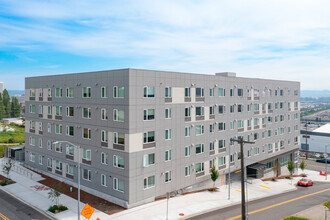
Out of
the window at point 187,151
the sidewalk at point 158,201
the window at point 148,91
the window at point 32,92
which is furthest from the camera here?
the window at point 32,92

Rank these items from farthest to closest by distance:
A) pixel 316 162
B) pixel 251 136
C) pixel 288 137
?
pixel 316 162, pixel 288 137, pixel 251 136

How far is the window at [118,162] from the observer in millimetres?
29781

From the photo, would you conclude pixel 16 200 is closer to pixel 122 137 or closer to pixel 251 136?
pixel 122 137

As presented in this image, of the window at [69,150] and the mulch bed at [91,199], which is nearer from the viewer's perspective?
the mulch bed at [91,199]

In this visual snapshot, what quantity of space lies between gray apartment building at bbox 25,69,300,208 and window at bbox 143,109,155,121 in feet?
0.40

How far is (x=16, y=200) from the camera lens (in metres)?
31.4

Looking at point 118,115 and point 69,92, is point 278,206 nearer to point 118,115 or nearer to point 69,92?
point 118,115

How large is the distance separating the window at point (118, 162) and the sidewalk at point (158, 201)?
16.2 ft

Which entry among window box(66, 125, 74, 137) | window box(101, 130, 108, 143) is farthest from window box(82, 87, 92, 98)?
window box(66, 125, 74, 137)

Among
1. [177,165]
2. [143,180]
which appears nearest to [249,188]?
[177,165]

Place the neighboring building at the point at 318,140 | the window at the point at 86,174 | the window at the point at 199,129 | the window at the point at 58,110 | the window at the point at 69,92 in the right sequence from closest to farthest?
1. the window at the point at 86,174
2. the window at the point at 69,92
3. the window at the point at 199,129
4. the window at the point at 58,110
5. the neighboring building at the point at 318,140

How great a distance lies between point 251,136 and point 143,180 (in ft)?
81.6

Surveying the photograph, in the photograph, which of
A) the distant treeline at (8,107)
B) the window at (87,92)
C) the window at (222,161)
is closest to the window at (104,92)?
the window at (87,92)

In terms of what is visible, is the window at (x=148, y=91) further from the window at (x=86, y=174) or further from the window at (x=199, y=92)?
the window at (x=86, y=174)
